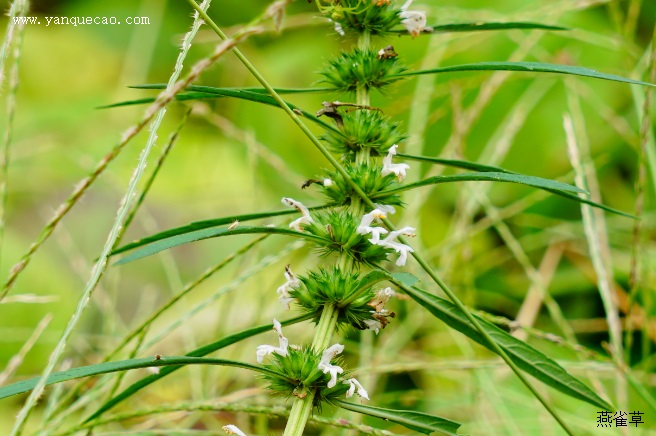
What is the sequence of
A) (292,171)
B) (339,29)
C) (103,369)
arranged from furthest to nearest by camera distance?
(292,171), (339,29), (103,369)

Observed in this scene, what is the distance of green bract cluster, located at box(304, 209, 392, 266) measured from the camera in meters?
0.37

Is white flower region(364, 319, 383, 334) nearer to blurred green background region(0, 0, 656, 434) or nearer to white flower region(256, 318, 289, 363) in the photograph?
white flower region(256, 318, 289, 363)

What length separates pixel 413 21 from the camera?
1.42ft

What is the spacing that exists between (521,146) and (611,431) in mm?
833

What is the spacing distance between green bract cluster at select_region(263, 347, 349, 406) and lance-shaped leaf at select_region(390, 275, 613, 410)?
0.21 feet

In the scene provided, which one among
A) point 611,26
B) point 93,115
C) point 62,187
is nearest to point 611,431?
point 611,26

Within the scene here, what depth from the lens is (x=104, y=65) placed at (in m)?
1.93

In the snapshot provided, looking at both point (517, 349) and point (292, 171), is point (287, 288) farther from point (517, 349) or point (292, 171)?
point (292, 171)

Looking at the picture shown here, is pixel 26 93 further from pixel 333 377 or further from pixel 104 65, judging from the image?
pixel 333 377

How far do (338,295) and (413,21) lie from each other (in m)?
0.18

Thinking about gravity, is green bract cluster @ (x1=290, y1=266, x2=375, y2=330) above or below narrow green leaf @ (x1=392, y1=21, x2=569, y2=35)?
below

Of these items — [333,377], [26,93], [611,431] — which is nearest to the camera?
[333,377]

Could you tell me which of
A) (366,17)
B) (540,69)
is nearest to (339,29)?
(366,17)

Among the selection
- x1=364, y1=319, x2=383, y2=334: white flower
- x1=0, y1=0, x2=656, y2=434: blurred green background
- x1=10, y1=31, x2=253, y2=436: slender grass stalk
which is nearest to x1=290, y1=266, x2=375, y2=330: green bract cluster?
x1=364, y1=319, x2=383, y2=334: white flower
